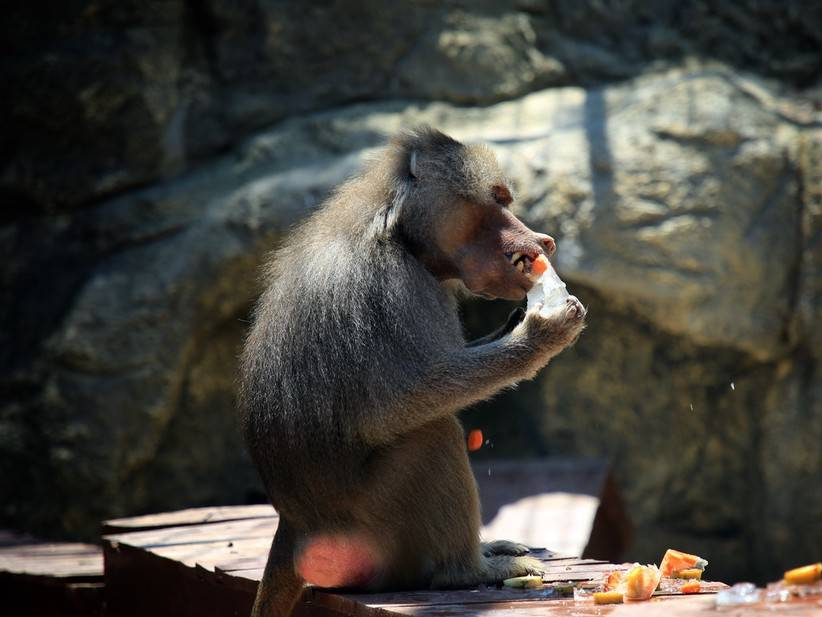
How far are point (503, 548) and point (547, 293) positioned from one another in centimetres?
101

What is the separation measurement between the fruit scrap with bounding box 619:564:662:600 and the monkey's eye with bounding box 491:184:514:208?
1414 millimetres

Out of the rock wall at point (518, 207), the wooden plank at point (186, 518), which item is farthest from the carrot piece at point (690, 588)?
the rock wall at point (518, 207)

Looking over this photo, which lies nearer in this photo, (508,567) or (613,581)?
(613,581)

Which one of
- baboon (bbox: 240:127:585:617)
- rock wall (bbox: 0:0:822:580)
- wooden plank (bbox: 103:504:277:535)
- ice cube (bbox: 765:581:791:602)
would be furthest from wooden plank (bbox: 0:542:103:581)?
ice cube (bbox: 765:581:791:602)

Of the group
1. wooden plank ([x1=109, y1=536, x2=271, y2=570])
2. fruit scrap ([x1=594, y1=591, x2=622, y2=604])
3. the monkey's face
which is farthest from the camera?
wooden plank ([x1=109, y1=536, x2=271, y2=570])

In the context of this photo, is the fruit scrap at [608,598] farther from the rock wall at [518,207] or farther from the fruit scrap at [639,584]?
the rock wall at [518,207]

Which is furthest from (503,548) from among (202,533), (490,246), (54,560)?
(54,560)

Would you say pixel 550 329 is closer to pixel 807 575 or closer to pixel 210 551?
pixel 807 575

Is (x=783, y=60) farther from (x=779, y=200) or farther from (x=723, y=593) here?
Result: (x=723, y=593)

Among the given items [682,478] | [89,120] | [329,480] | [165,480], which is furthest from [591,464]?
[89,120]

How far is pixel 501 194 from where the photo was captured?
4.10m

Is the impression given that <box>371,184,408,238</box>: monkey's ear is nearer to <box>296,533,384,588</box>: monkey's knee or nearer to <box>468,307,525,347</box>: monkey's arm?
<box>468,307,525,347</box>: monkey's arm

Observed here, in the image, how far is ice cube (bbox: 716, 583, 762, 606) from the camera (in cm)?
291

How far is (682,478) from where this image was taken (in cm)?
718
